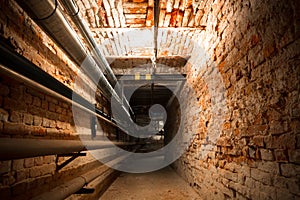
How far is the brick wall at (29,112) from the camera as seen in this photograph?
1.61 m

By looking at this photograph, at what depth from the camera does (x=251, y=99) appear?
1.86 m

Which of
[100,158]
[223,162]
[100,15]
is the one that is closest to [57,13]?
[100,15]

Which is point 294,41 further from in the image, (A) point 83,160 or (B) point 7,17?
(A) point 83,160

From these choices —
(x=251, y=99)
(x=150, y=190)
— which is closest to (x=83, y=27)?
(x=251, y=99)

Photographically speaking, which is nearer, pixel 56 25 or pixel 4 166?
pixel 4 166

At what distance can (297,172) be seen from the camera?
1.32 m

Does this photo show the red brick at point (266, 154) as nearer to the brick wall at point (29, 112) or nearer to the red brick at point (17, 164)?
the brick wall at point (29, 112)

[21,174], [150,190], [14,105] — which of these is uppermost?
[14,105]

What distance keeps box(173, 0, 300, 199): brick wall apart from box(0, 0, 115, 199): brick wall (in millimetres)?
1874

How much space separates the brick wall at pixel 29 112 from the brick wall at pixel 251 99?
6.15 ft

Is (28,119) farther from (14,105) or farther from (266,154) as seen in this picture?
(266,154)

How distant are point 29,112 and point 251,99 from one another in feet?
7.04

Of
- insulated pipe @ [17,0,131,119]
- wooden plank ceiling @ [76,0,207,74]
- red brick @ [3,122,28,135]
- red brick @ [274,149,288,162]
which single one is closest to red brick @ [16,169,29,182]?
red brick @ [3,122,28,135]

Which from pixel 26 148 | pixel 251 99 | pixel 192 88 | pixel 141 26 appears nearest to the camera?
pixel 26 148
